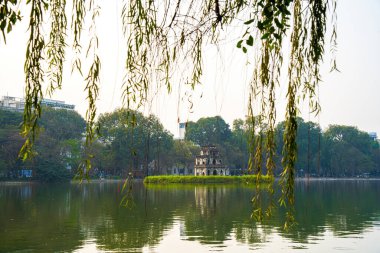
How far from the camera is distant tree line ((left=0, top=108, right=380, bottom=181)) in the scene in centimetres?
7269

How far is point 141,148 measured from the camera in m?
85.9

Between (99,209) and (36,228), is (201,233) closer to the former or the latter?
(36,228)

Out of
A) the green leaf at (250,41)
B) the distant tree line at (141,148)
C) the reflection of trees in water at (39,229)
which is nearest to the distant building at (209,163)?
the distant tree line at (141,148)

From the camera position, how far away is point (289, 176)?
3.77 m

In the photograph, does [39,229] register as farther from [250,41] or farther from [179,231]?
[250,41]

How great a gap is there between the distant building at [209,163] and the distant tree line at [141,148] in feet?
14.6

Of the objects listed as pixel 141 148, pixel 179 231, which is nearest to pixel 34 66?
pixel 179 231

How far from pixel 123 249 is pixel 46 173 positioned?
6043 cm

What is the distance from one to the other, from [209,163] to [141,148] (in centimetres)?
1192

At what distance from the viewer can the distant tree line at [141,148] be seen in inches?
2862

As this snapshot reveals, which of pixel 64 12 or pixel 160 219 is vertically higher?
pixel 64 12

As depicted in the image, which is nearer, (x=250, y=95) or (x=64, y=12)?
(x=64, y=12)

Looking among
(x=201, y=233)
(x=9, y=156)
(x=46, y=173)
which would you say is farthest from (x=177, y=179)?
(x=201, y=233)

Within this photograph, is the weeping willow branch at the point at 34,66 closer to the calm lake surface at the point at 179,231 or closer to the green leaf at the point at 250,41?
the green leaf at the point at 250,41
